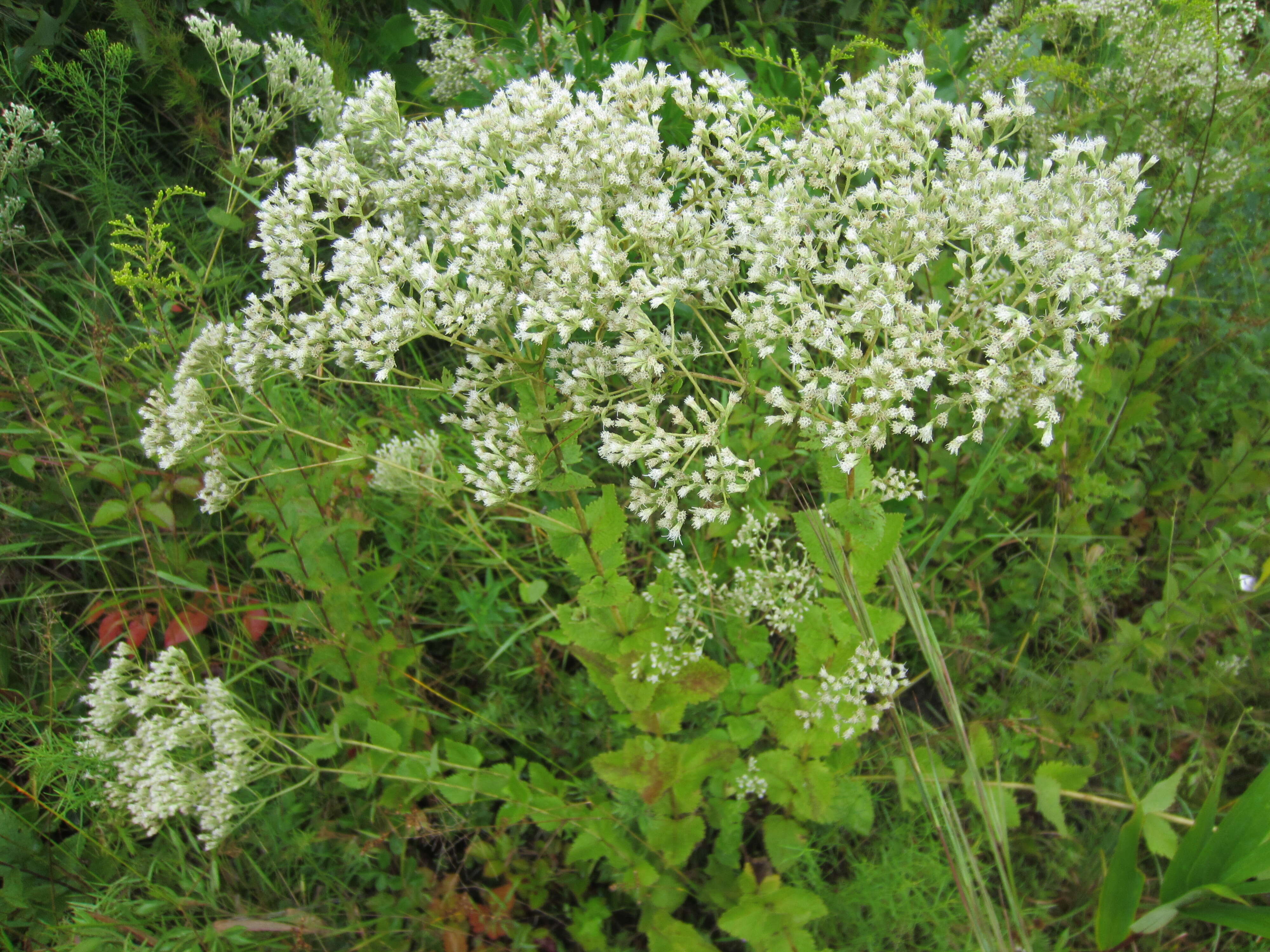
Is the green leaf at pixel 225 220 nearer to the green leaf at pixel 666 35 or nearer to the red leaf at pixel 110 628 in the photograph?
the red leaf at pixel 110 628

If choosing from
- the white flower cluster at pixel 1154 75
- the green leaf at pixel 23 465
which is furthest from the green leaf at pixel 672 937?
the white flower cluster at pixel 1154 75

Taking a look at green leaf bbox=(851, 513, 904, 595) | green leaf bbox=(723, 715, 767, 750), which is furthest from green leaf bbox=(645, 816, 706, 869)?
green leaf bbox=(851, 513, 904, 595)

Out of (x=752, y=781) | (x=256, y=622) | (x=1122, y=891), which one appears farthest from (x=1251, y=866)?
(x=256, y=622)

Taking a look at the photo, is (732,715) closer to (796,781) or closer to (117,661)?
(796,781)

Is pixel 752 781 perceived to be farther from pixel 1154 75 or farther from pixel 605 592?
pixel 1154 75

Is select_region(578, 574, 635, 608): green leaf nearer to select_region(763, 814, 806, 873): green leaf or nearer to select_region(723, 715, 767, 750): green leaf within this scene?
select_region(723, 715, 767, 750): green leaf

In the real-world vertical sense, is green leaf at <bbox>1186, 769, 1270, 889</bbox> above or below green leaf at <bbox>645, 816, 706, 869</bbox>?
below
